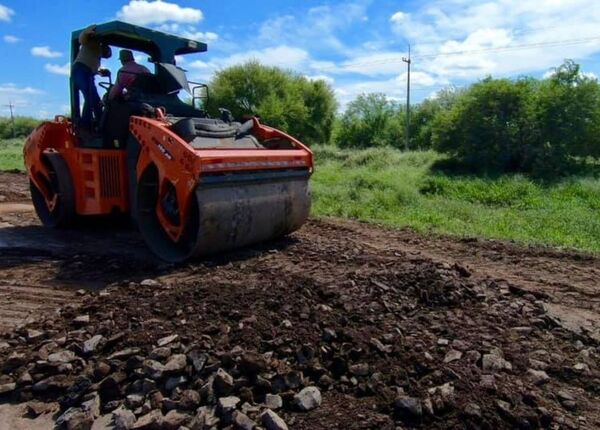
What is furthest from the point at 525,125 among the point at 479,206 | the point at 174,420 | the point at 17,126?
the point at 17,126

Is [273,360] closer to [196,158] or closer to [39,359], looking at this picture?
[39,359]

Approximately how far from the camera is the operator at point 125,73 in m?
6.66

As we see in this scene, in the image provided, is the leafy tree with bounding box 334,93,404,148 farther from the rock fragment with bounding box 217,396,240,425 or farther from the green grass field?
the rock fragment with bounding box 217,396,240,425

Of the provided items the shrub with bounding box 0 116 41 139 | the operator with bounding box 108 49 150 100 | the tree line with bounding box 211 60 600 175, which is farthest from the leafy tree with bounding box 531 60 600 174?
the shrub with bounding box 0 116 41 139

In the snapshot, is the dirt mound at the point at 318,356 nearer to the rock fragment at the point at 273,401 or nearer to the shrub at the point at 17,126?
the rock fragment at the point at 273,401

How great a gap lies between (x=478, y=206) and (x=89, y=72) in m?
7.57

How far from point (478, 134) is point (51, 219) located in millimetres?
14139

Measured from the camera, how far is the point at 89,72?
698cm

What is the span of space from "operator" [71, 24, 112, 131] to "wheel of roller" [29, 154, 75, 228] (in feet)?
1.98

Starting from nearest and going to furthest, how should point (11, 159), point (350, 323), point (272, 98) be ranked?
point (350, 323) → point (11, 159) → point (272, 98)

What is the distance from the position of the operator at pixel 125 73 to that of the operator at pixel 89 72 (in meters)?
0.29

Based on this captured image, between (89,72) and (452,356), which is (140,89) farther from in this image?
(452,356)

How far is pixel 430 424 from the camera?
286 centimetres

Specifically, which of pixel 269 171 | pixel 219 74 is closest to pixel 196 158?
pixel 269 171
